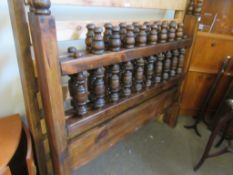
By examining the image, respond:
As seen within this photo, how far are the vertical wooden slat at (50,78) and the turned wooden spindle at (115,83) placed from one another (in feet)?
1.04

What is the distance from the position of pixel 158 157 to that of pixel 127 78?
2.90 ft

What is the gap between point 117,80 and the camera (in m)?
1.03

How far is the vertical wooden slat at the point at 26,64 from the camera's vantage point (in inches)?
29.6

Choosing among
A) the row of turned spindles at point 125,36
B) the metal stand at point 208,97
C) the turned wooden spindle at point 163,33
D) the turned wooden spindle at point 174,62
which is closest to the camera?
the row of turned spindles at point 125,36

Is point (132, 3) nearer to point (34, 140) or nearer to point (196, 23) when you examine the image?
point (196, 23)

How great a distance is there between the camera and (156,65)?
1293mm

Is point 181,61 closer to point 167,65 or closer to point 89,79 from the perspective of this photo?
point 167,65

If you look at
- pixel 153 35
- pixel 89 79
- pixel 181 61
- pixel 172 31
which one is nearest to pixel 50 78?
pixel 89 79

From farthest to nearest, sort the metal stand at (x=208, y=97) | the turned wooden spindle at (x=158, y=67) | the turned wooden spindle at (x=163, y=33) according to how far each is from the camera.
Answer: the metal stand at (x=208, y=97) < the turned wooden spindle at (x=158, y=67) < the turned wooden spindle at (x=163, y=33)

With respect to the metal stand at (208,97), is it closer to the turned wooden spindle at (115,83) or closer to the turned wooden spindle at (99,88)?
the turned wooden spindle at (115,83)

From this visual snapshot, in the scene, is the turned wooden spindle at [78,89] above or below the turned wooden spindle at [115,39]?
below

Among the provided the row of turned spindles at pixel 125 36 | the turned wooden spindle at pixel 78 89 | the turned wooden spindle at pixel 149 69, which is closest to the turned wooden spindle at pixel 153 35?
the row of turned spindles at pixel 125 36

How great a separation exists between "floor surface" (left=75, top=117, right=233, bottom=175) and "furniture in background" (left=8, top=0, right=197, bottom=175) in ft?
1.28

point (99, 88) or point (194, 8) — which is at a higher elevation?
point (194, 8)
